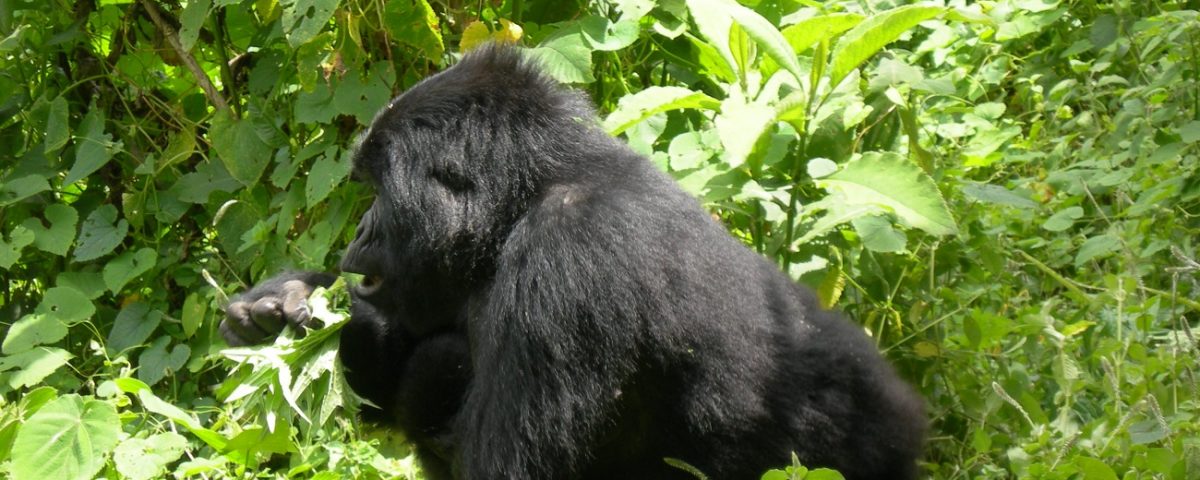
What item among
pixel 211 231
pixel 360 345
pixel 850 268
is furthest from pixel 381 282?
pixel 211 231

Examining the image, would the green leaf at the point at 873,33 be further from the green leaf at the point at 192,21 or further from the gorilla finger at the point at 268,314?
the green leaf at the point at 192,21

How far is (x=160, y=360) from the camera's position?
15.2 ft

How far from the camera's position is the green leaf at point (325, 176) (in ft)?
Result: 14.4

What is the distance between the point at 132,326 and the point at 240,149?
0.77m

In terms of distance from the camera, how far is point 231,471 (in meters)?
3.97

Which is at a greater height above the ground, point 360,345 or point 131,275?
Result: point 360,345

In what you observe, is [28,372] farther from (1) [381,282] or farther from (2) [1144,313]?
(2) [1144,313]

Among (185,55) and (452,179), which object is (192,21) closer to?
(185,55)

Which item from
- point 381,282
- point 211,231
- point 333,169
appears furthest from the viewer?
point 211,231

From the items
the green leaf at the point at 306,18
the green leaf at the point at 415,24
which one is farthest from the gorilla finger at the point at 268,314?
the green leaf at the point at 415,24

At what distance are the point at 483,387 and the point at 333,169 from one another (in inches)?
64.4

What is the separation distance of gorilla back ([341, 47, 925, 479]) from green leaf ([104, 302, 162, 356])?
146 cm

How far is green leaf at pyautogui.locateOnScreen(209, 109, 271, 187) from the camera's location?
477cm

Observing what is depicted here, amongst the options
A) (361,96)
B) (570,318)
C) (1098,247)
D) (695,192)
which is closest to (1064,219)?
(1098,247)
